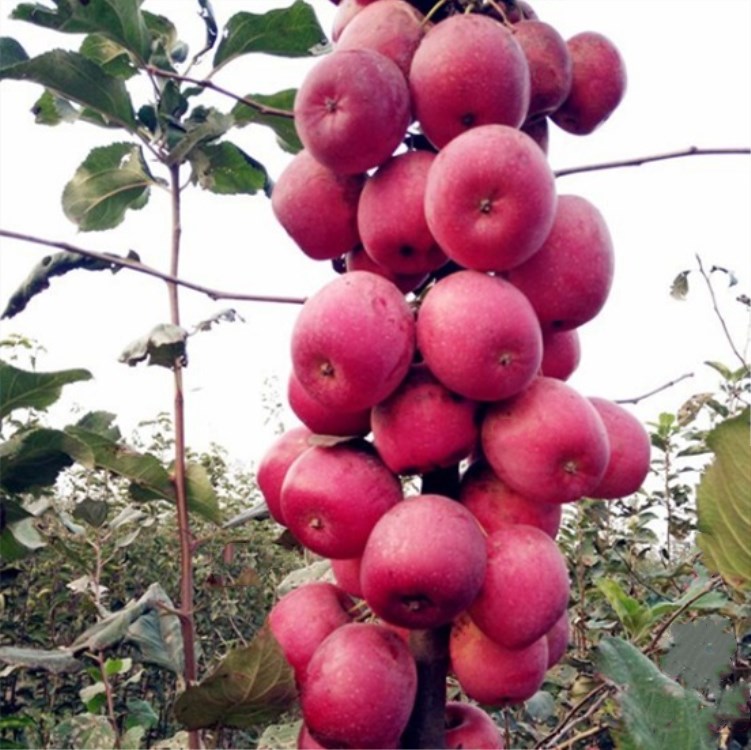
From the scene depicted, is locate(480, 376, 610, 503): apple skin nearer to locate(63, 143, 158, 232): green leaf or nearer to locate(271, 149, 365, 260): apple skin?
locate(271, 149, 365, 260): apple skin

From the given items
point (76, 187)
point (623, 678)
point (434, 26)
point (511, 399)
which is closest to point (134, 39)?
point (76, 187)

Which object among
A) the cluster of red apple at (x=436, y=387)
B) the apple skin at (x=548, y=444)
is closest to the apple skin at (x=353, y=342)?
the cluster of red apple at (x=436, y=387)

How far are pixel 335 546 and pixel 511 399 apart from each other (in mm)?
255

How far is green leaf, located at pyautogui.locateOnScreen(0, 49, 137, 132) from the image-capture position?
1.43m

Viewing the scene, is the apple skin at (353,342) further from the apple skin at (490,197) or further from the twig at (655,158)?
the twig at (655,158)

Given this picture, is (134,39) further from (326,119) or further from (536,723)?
(536,723)

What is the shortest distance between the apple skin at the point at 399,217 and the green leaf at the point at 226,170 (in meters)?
0.61

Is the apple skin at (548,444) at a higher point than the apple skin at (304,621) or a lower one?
higher

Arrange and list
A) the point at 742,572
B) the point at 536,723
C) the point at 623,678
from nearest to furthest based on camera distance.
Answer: the point at 742,572 < the point at 623,678 < the point at 536,723

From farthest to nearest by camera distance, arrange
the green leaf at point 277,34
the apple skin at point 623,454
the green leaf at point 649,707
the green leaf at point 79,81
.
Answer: the green leaf at point 277,34, the green leaf at point 79,81, the apple skin at point 623,454, the green leaf at point 649,707

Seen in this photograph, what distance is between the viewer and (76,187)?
164cm

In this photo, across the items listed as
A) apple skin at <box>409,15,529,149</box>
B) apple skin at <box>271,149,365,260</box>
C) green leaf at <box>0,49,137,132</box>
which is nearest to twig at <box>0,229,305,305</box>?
apple skin at <box>271,149,365,260</box>

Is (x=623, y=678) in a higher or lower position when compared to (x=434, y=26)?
lower

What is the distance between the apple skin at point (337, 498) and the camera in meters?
0.97
